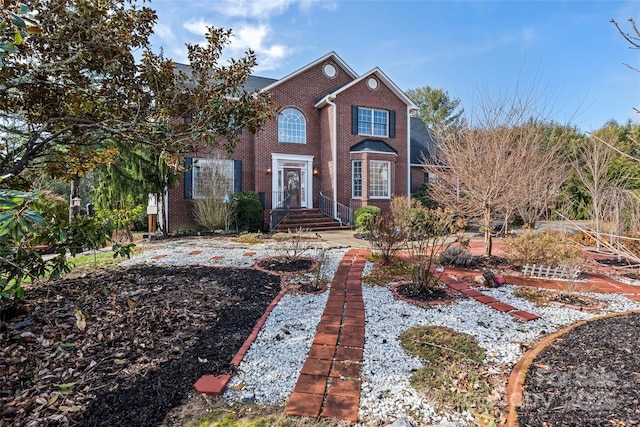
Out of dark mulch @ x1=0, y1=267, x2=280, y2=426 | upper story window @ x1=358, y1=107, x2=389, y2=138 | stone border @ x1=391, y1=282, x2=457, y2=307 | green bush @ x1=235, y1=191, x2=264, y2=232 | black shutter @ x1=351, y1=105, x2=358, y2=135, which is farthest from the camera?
upper story window @ x1=358, y1=107, x2=389, y2=138

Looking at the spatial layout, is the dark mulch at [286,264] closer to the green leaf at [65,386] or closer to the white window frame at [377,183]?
the green leaf at [65,386]

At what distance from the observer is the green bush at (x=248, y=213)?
11.9 metres

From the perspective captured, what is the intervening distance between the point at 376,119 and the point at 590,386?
14237 mm

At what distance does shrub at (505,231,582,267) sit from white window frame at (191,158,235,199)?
9.34m

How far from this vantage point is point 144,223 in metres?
13.3

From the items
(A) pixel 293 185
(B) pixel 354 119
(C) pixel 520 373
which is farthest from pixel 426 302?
(B) pixel 354 119

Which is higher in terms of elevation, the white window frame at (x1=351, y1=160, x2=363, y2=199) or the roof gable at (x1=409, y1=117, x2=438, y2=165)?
the roof gable at (x1=409, y1=117, x2=438, y2=165)

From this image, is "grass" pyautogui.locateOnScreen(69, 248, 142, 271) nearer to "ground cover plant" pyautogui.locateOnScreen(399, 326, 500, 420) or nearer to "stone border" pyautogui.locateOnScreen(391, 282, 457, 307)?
"stone border" pyautogui.locateOnScreen(391, 282, 457, 307)

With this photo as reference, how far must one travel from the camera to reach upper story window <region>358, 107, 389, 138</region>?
1484cm

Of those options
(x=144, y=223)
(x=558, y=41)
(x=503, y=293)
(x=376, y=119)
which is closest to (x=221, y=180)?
(x=144, y=223)

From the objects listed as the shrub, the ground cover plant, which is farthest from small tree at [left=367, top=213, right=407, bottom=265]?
the ground cover plant

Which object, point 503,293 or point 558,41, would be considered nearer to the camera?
point 503,293

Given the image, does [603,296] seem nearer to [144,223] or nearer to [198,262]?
[198,262]

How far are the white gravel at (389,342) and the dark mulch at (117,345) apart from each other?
0.96 ft
